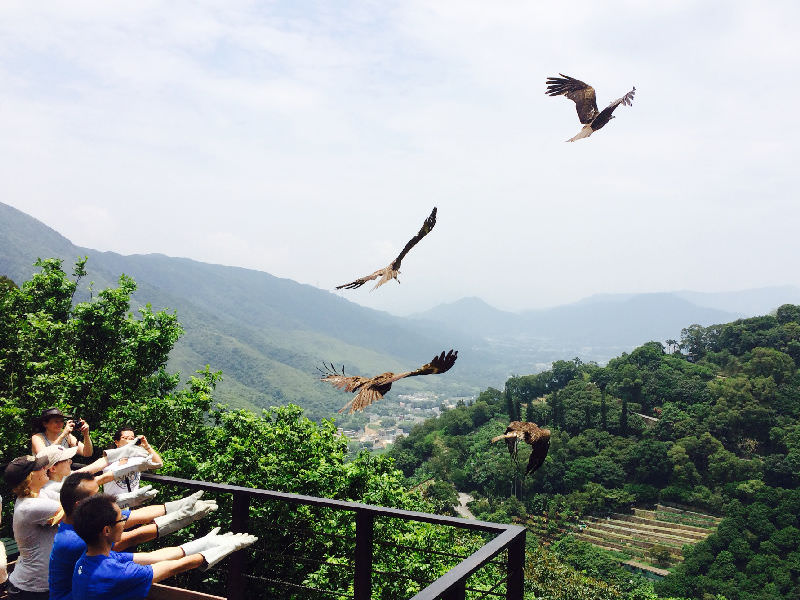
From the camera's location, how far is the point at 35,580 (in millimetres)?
2457

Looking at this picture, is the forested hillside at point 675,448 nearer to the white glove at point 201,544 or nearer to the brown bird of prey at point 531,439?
the brown bird of prey at point 531,439

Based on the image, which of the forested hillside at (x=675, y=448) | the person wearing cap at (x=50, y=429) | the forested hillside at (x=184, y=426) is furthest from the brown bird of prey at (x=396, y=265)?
the forested hillside at (x=675, y=448)

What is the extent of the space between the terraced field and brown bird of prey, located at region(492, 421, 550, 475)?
5160cm

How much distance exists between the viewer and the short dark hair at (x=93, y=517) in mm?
1750

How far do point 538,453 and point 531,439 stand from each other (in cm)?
28

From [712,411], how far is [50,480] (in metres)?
68.6

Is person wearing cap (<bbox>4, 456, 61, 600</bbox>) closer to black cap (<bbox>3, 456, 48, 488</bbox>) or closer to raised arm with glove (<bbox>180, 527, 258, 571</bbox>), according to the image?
black cap (<bbox>3, 456, 48, 488</bbox>)

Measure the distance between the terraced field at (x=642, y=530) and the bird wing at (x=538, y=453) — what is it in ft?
170

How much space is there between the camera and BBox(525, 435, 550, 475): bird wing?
10.9 feet

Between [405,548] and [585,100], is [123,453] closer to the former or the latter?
[405,548]

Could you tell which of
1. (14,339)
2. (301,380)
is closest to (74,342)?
(14,339)

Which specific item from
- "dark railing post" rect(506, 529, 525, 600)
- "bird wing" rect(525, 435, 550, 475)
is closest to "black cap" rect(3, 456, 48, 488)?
"dark railing post" rect(506, 529, 525, 600)

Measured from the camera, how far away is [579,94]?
4168 millimetres

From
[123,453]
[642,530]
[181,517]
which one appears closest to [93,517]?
[181,517]
